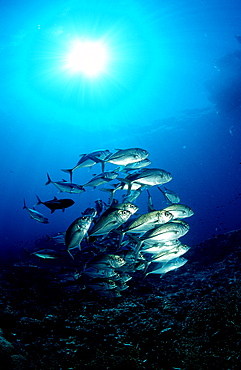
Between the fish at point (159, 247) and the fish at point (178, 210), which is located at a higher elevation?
the fish at point (178, 210)

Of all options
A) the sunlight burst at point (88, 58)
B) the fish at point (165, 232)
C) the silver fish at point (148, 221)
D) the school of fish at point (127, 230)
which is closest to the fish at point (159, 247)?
the school of fish at point (127, 230)

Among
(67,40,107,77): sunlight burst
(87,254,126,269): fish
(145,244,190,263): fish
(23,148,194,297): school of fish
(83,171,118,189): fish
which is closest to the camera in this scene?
(23,148,194,297): school of fish

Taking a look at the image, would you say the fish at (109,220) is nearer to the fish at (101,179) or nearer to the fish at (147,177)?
the fish at (147,177)

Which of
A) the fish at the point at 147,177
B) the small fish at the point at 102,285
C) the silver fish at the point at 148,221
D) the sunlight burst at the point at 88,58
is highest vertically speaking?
the sunlight burst at the point at 88,58

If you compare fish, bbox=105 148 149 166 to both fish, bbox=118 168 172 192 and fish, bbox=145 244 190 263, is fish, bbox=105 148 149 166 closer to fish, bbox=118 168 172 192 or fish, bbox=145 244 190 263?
fish, bbox=118 168 172 192

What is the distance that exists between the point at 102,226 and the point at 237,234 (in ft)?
33.9

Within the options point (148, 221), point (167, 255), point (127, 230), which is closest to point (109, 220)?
point (127, 230)

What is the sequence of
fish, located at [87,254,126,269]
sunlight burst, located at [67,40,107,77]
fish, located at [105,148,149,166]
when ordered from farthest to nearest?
sunlight burst, located at [67,40,107,77]
fish, located at [105,148,149,166]
fish, located at [87,254,126,269]

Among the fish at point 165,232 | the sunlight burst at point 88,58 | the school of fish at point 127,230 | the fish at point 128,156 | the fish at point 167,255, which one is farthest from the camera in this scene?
the sunlight burst at point 88,58

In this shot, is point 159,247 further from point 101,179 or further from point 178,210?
point 101,179

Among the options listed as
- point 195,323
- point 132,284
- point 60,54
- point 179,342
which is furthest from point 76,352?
point 60,54

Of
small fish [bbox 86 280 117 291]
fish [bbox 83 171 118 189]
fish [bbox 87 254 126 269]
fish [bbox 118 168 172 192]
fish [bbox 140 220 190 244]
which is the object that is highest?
fish [bbox 83 171 118 189]

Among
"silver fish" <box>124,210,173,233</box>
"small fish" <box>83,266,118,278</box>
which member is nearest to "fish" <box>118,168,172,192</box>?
"silver fish" <box>124,210,173,233</box>

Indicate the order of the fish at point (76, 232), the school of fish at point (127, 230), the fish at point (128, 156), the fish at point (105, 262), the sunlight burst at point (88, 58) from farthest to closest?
the sunlight burst at point (88, 58)
the fish at point (128, 156)
the fish at point (105, 262)
the school of fish at point (127, 230)
the fish at point (76, 232)
